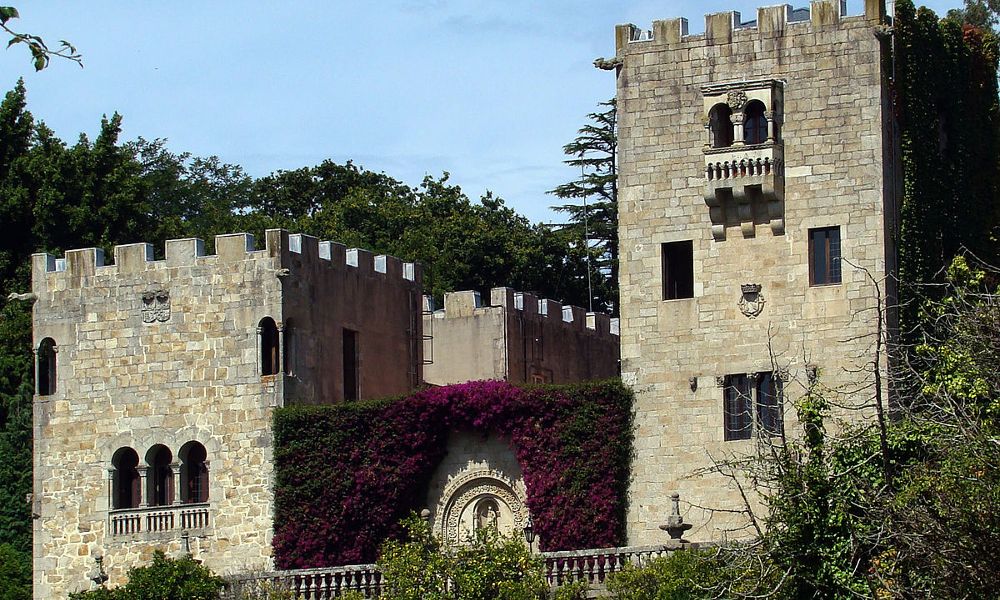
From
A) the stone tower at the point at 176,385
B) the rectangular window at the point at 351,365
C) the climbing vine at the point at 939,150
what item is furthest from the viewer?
the rectangular window at the point at 351,365

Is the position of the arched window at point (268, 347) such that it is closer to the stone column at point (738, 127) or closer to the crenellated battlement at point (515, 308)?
the crenellated battlement at point (515, 308)

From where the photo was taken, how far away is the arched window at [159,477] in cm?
4744

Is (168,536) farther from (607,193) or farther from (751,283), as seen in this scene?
(607,193)

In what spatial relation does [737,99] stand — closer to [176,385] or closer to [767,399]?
[767,399]

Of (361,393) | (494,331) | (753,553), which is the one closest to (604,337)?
(494,331)

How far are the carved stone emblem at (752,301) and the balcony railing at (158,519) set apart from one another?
39.5 ft

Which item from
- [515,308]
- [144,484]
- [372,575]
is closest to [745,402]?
[372,575]

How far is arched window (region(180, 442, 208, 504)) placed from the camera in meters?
47.1

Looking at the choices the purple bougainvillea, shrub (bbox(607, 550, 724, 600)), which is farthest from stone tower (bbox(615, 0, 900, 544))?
shrub (bbox(607, 550, 724, 600))

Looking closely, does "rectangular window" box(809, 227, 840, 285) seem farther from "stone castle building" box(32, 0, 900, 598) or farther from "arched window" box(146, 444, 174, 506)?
"arched window" box(146, 444, 174, 506)

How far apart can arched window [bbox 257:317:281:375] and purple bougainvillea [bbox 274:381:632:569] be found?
1118 millimetres

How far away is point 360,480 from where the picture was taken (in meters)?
45.8

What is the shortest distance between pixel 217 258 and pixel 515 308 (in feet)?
34.6

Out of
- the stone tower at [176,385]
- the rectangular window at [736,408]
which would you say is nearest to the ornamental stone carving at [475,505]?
the stone tower at [176,385]
